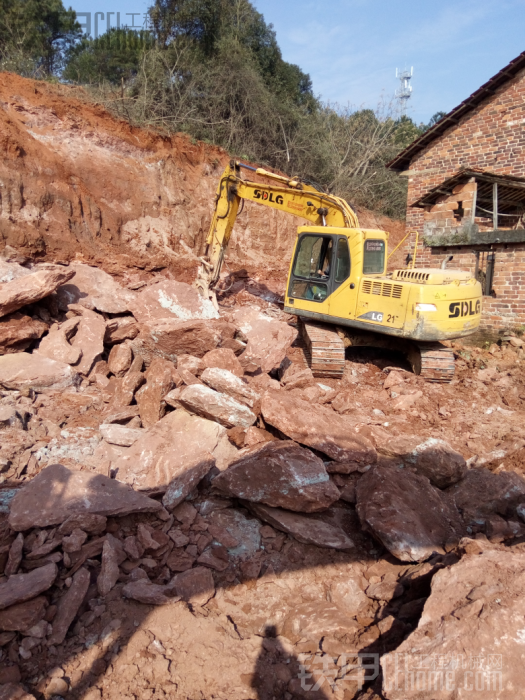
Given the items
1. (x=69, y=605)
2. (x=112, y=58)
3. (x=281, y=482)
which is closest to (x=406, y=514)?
(x=281, y=482)

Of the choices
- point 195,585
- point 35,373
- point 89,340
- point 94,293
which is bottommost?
point 195,585

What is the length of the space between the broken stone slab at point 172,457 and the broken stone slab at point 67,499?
0.38 metres

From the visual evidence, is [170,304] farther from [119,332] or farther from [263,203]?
[263,203]

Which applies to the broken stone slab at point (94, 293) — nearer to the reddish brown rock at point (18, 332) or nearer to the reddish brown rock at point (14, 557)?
the reddish brown rock at point (18, 332)

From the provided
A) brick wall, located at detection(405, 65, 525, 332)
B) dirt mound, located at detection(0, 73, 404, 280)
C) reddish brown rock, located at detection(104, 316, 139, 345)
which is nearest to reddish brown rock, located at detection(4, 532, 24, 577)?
reddish brown rock, located at detection(104, 316, 139, 345)

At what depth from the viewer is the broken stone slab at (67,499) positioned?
9.84 ft

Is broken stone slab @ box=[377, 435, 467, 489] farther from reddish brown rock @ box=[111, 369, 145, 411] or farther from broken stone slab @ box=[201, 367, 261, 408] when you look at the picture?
reddish brown rock @ box=[111, 369, 145, 411]

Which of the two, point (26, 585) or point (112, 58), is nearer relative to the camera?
point (26, 585)

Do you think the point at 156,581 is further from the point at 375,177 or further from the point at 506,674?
the point at 375,177

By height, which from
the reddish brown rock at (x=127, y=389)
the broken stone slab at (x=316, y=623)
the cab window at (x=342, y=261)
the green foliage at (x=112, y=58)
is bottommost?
the broken stone slab at (x=316, y=623)

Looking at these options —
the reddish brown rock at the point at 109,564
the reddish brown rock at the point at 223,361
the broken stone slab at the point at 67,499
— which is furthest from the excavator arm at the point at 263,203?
the reddish brown rock at the point at 109,564

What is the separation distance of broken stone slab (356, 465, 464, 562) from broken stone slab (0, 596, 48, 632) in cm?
224

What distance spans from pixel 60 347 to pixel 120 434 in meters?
2.18

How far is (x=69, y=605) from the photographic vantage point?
2.63m
